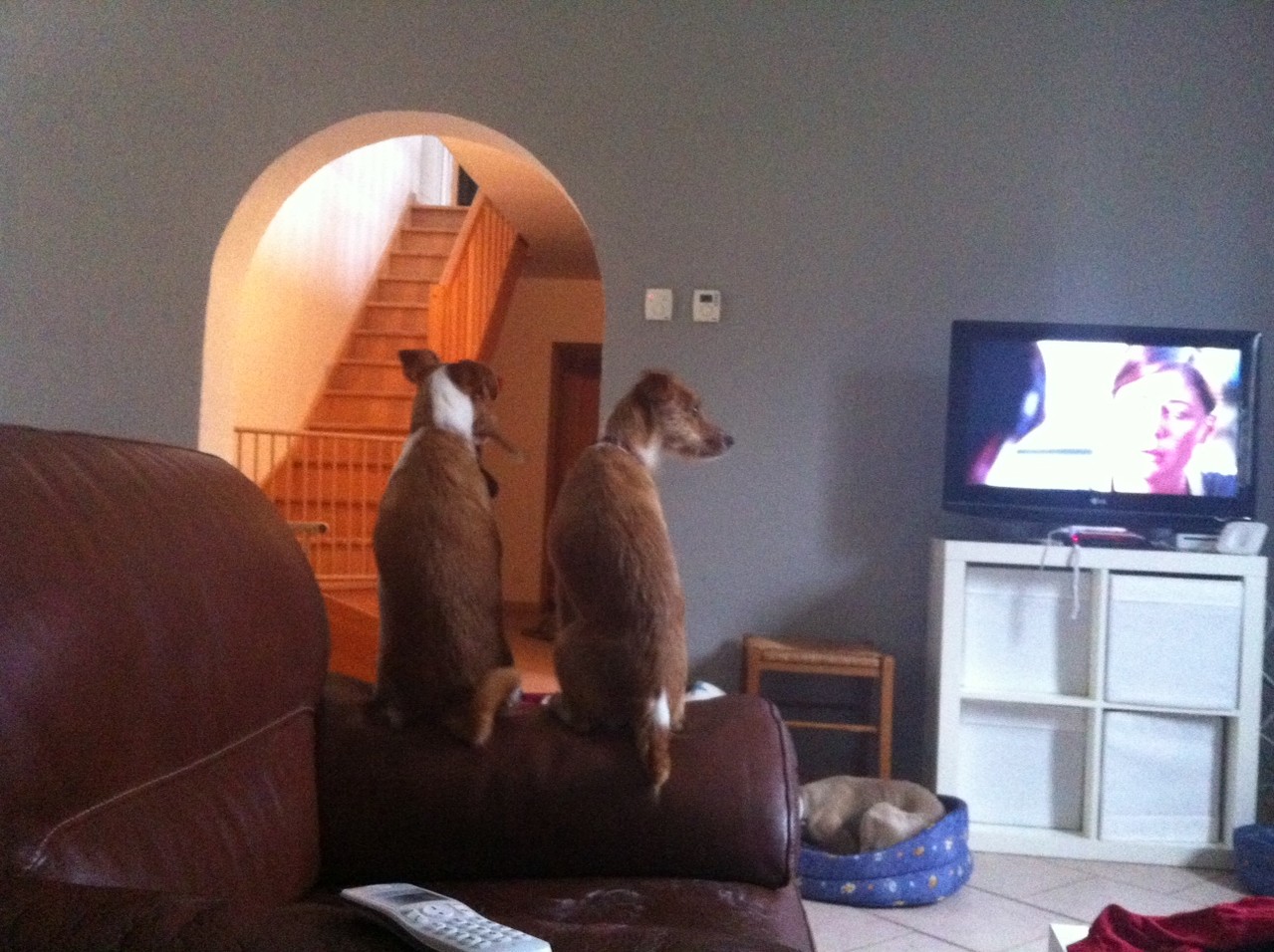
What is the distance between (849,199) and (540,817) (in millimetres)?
2452

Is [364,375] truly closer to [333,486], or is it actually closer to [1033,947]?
[333,486]

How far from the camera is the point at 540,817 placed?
4.87ft

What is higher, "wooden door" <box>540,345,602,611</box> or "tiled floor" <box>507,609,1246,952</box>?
"wooden door" <box>540,345,602,611</box>

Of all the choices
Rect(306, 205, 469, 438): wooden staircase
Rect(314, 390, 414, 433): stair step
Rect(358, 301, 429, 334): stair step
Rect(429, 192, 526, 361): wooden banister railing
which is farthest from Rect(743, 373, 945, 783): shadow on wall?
Rect(358, 301, 429, 334): stair step

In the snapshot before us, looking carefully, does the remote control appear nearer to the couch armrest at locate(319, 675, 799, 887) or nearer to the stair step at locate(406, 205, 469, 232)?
the couch armrest at locate(319, 675, 799, 887)

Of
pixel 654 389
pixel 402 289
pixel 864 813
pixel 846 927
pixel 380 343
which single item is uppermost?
pixel 402 289

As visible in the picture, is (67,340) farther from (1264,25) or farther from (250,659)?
(1264,25)

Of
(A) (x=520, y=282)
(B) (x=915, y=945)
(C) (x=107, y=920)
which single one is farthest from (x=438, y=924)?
(A) (x=520, y=282)

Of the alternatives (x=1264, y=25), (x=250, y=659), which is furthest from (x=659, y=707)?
(x=1264, y=25)

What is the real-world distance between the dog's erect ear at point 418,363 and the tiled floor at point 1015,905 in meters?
1.53

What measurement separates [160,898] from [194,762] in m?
0.50

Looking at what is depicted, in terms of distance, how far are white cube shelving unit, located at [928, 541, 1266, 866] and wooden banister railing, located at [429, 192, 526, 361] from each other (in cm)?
397

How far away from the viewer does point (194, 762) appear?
1.18 meters

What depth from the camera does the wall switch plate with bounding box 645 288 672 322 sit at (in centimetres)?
333
